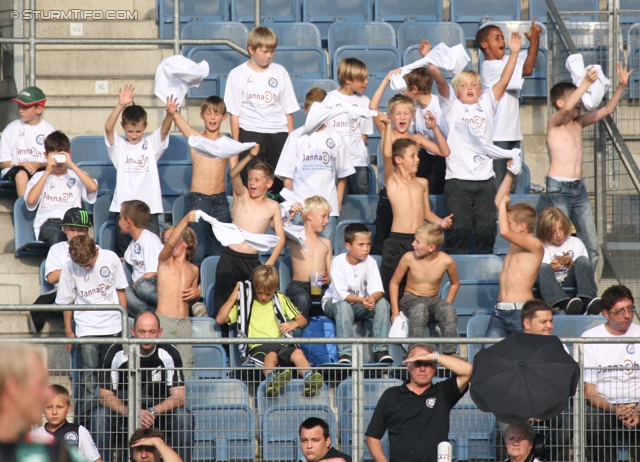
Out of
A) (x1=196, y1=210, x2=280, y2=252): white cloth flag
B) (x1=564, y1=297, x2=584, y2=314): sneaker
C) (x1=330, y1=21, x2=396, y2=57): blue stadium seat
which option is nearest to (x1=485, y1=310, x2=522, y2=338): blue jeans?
(x1=564, y1=297, x2=584, y2=314): sneaker

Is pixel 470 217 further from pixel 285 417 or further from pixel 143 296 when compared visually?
pixel 285 417

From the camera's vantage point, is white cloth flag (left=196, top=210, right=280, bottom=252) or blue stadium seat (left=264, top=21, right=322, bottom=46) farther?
blue stadium seat (left=264, top=21, right=322, bottom=46)

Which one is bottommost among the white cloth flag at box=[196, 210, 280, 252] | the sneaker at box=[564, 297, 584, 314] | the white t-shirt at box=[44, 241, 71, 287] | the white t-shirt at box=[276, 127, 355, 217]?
the sneaker at box=[564, 297, 584, 314]

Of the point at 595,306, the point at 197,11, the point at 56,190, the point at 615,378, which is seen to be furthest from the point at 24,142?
the point at 615,378

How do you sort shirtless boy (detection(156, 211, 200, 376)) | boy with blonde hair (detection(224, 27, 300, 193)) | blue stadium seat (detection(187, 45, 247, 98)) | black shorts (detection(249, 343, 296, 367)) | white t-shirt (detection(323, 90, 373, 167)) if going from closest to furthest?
black shorts (detection(249, 343, 296, 367))
shirtless boy (detection(156, 211, 200, 376))
white t-shirt (detection(323, 90, 373, 167))
boy with blonde hair (detection(224, 27, 300, 193))
blue stadium seat (detection(187, 45, 247, 98))

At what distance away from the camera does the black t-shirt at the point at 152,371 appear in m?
7.08

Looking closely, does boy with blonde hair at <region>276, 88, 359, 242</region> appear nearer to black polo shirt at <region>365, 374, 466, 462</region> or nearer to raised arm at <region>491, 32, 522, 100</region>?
raised arm at <region>491, 32, 522, 100</region>

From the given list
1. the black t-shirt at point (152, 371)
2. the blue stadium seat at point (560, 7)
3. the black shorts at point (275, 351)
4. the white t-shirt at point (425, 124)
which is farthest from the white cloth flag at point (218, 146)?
the blue stadium seat at point (560, 7)

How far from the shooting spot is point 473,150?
9.77 m

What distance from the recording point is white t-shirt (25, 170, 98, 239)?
373 inches

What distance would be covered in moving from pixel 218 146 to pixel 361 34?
3480 mm

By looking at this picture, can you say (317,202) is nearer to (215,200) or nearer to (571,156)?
(215,200)

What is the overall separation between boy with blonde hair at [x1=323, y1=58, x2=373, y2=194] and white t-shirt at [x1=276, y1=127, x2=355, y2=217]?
0.23 metres

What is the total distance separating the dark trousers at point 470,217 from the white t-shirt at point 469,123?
126mm
